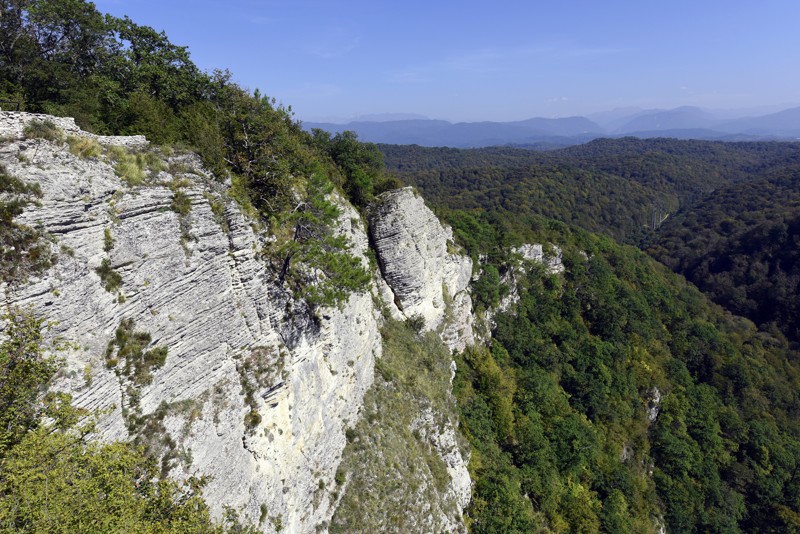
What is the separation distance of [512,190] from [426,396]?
110 meters

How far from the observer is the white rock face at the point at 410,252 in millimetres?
26812

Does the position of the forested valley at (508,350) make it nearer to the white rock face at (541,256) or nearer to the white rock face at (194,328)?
the white rock face at (194,328)

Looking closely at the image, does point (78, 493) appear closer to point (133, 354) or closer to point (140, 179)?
point (133, 354)

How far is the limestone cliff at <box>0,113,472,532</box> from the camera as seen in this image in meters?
9.86

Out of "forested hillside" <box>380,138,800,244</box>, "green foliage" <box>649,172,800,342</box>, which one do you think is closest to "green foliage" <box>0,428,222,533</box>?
"green foliage" <box>649,172,800,342</box>

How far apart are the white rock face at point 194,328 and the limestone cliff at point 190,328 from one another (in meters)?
0.04

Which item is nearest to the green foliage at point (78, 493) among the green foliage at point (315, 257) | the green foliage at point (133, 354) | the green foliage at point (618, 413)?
the green foliage at point (133, 354)

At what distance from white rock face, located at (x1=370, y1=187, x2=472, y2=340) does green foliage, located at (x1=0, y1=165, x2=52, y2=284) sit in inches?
745

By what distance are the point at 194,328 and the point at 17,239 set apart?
5.01 metres

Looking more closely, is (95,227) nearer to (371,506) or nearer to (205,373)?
(205,373)

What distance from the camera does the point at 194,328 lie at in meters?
12.5

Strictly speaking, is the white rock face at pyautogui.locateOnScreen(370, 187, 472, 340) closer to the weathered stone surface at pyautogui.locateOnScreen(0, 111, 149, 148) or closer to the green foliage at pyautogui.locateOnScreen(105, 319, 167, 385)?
the weathered stone surface at pyautogui.locateOnScreen(0, 111, 149, 148)

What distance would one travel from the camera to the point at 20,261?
8820mm

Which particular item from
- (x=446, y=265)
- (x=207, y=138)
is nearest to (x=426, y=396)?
(x=446, y=265)
